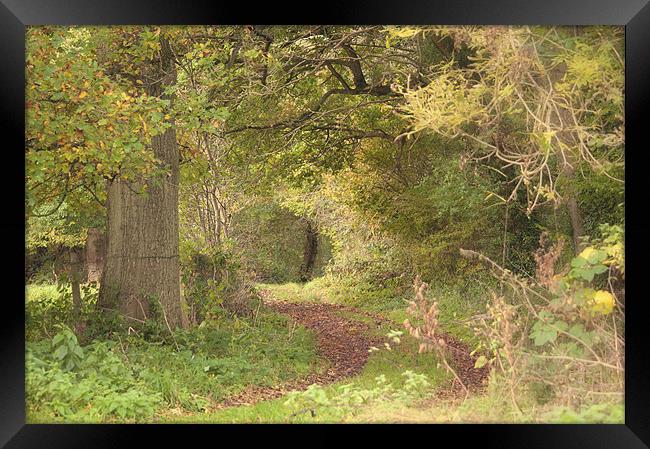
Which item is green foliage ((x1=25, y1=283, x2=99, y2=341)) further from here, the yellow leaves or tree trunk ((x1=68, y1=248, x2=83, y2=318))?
the yellow leaves

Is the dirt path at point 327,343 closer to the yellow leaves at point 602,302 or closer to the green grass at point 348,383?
the green grass at point 348,383

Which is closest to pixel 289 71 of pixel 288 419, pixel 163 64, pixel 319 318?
pixel 163 64

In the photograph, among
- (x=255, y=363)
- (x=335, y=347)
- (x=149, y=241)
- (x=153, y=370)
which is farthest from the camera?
(x=335, y=347)

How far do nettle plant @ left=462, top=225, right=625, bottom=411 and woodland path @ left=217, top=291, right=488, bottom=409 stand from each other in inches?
37.0

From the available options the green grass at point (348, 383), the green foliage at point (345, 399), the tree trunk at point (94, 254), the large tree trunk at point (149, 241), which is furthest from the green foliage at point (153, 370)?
the tree trunk at point (94, 254)

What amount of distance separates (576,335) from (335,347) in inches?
147

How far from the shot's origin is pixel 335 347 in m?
8.65

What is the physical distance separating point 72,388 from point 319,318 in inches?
194

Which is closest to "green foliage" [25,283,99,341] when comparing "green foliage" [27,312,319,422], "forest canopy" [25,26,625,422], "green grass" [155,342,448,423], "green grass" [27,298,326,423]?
"forest canopy" [25,26,625,422]
